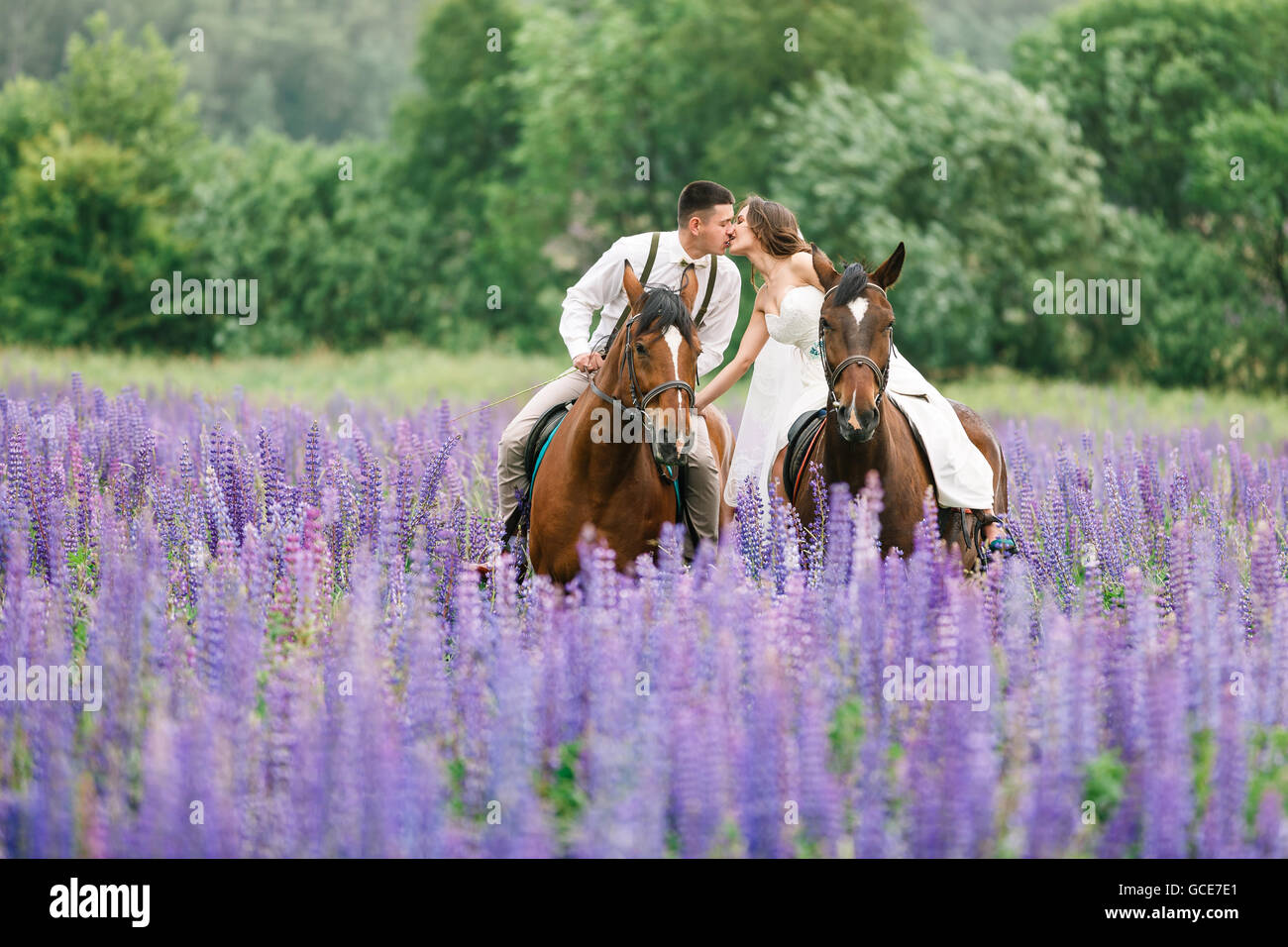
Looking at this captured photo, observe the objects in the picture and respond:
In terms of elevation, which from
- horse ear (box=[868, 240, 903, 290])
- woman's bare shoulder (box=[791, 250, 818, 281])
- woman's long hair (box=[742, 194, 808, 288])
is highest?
woman's long hair (box=[742, 194, 808, 288])

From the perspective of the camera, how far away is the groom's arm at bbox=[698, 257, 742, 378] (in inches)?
241

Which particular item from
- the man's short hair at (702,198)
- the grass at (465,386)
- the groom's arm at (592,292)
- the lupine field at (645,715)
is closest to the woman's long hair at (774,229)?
the man's short hair at (702,198)

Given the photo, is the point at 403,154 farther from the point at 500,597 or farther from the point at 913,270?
the point at 500,597

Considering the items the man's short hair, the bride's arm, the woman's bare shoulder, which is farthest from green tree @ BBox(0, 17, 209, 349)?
the man's short hair

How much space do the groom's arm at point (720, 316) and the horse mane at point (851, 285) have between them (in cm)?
73

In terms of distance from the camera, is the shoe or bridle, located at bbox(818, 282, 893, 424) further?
the shoe

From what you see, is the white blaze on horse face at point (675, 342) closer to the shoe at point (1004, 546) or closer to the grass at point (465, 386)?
the shoe at point (1004, 546)

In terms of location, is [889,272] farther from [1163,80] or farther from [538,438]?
[1163,80]

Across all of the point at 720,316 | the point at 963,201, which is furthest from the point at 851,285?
the point at 963,201

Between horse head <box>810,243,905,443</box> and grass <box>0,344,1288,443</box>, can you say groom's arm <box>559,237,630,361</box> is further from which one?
grass <box>0,344,1288,443</box>

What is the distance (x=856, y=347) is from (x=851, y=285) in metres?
0.31

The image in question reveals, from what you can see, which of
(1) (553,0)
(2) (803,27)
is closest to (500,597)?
(2) (803,27)

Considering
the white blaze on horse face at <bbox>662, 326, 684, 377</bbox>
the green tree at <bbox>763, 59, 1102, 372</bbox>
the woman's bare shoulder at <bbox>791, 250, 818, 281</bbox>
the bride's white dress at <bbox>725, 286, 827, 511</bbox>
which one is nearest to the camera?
the white blaze on horse face at <bbox>662, 326, 684, 377</bbox>
